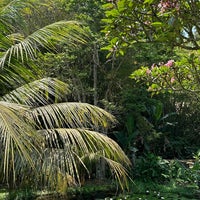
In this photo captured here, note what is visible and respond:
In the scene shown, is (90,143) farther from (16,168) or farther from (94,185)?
(94,185)

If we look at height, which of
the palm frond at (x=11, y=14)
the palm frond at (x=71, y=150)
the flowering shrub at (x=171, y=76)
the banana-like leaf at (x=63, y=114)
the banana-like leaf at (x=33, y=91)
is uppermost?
the palm frond at (x=11, y=14)

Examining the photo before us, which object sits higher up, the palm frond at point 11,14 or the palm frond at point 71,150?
the palm frond at point 11,14

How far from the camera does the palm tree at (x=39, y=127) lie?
315cm

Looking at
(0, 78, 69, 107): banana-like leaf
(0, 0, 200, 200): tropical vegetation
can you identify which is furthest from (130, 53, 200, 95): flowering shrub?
(0, 78, 69, 107): banana-like leaf

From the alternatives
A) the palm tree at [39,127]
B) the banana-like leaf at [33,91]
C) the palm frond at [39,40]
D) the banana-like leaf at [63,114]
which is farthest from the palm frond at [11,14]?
the banana-like leaf at [63,114]

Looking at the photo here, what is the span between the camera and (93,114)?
4.23 m

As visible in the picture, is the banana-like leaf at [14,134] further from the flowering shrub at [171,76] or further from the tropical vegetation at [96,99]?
the flowering shrub at [171,76]

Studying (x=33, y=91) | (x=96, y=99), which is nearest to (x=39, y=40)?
(x=33, y=91)

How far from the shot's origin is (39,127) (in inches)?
157

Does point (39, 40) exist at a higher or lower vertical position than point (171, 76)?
higher

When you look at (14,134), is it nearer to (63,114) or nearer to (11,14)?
(63,114)

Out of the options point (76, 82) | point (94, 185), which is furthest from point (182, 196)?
point (76, 82)

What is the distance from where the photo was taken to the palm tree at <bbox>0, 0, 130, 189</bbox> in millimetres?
3152

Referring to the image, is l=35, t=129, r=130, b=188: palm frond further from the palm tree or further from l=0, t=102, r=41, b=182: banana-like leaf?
l=0, t=102, r=41, b=182: banana-like leaf
